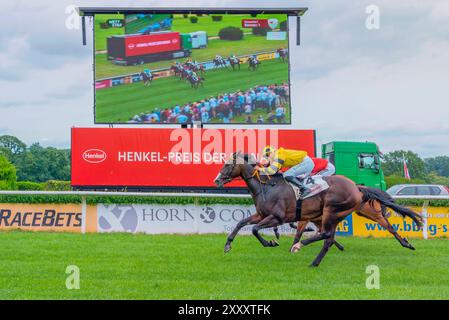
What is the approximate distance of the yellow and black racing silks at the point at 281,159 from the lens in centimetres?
1061

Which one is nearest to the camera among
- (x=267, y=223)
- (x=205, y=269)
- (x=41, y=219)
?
(x=205, y=269)

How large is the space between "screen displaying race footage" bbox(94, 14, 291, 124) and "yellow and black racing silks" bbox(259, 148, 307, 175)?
1131 centimetres

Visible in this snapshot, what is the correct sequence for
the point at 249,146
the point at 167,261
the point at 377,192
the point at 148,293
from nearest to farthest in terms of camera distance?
1. the point at 148,293
2. the point at 167,261
3. the point at 377,192
4. the point at 249,146

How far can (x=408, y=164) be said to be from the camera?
80.0 meters

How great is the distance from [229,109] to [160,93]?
2.68m

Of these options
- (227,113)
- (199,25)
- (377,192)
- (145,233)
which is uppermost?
(199,25)

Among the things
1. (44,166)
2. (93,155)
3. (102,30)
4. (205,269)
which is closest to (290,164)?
(205,269)

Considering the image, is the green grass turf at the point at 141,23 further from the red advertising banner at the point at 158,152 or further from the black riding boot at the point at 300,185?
the black riding boot at the point at 300,185

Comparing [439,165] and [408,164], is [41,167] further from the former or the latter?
[439,165]

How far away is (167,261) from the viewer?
10.4 metres

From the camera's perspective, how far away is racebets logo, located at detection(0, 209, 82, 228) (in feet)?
51.4
